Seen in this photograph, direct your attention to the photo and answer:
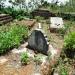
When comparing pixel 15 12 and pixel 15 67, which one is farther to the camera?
pixel 15 12

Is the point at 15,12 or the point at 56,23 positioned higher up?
the point at 15,12

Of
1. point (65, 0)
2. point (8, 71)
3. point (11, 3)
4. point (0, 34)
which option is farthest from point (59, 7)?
point (8, 71)

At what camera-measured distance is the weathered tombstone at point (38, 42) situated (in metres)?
7.13

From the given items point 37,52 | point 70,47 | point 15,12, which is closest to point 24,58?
point 37,52

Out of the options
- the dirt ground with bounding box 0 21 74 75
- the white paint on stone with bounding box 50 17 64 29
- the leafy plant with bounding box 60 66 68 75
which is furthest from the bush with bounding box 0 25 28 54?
the leafy plant with bounding box 60 66 68 75

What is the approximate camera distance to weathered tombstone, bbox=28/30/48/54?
7133 mm

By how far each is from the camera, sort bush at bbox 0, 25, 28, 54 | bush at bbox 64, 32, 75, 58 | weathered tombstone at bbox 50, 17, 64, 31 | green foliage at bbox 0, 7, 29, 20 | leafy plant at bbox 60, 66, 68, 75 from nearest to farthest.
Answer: leafy plant at bbox 60, 66, 68, 75
bush at bbox 0, 25, 28, 54
bush at bbox 64, 32, 75, 58
weathered tombstone at bbox 50, 17, 64, 31
green foliage at bbox 0, 7, 29, 20

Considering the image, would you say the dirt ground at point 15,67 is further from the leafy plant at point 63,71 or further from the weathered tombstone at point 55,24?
the weathered tombstone at point 55,24

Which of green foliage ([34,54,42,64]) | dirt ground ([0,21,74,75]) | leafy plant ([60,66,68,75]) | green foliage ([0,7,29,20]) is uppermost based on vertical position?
green foliage ([0,7,29,20])

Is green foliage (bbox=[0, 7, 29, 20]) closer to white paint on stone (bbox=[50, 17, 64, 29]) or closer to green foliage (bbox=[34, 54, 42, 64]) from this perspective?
white paint on stone (bbox=[50, 17, 64, 29])

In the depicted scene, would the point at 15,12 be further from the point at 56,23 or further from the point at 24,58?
the point at 24,58

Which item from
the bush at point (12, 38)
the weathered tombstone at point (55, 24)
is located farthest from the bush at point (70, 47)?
the weathered tombstone at point (55, 24)

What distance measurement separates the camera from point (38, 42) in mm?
7285

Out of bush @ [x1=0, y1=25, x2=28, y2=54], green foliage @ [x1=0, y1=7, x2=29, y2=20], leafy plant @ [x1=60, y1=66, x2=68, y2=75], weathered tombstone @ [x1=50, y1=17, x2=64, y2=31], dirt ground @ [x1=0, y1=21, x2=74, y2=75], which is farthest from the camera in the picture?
green foliage @ [x1=0, y1=7, x2=29, y2=20]
